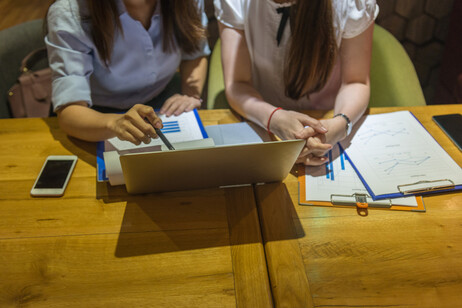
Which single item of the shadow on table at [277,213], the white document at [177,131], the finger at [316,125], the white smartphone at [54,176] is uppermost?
the finger at [316,125]

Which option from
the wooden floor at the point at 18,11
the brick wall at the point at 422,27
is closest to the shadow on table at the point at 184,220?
the brick wall at the point at 422,27

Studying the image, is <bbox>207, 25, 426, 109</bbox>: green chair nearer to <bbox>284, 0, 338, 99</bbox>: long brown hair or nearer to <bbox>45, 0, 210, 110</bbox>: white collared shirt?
<bbox>45, 0, 210, 110</bbox>: white collared shirt

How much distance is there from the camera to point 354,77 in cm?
116

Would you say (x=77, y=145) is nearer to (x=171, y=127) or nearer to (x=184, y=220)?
(x=171, y=127)

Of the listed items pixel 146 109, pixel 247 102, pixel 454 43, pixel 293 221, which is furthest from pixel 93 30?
pixel 454 43

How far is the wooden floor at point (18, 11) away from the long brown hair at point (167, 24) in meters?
2.18

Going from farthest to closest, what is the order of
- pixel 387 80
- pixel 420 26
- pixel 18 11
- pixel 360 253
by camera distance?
pixel 18 11
pixel 420 26
pixel 387 80
pixel 360 253

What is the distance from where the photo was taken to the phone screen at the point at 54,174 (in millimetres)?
905

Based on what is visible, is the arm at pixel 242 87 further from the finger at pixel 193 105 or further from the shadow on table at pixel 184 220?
the shadow on table at pixel 184 220

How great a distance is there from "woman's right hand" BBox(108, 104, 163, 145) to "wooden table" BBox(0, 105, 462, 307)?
0.42 ft

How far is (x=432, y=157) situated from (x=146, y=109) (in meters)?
0.72

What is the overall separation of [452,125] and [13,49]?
1.46 m

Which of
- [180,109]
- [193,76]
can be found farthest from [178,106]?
[193,76]

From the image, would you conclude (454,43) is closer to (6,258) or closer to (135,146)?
(135,146)
